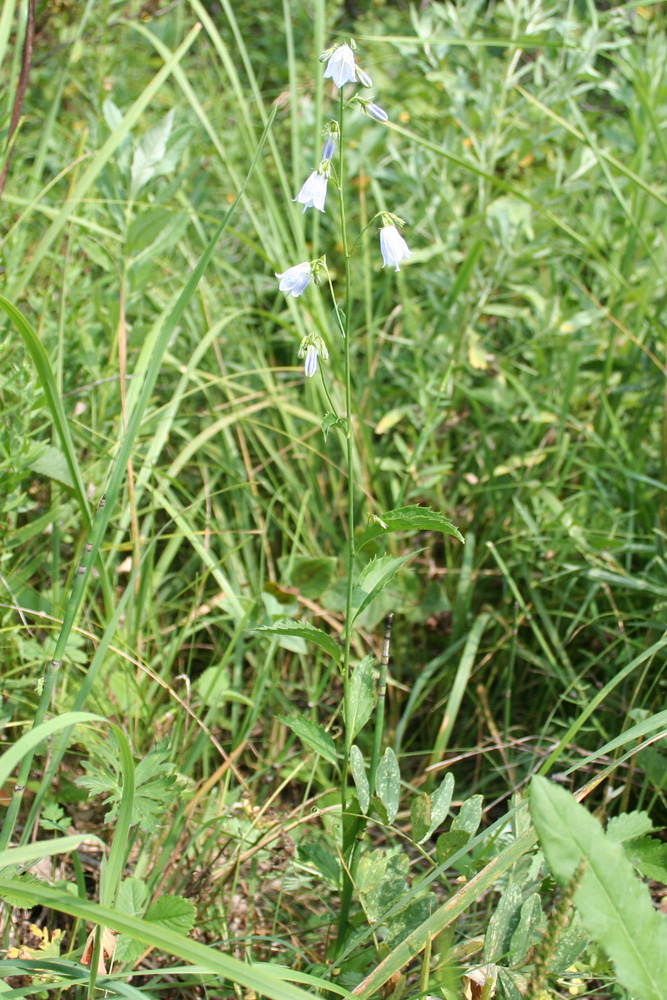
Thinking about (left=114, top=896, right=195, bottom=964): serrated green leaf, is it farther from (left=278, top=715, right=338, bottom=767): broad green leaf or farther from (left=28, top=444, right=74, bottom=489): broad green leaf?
(left=28, top=444, right=74, bottom=489): broad green leaf

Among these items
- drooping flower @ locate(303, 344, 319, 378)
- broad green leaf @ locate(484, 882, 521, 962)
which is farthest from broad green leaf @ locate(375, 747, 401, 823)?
drooping flower @ locate(303, 344, 319, 378)

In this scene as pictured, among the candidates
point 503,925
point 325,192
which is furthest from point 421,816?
point 325,192

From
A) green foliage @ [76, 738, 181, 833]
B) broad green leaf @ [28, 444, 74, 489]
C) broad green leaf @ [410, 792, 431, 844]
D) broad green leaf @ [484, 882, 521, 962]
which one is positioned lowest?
broad green leaf @ [484, 882, 521, 962]

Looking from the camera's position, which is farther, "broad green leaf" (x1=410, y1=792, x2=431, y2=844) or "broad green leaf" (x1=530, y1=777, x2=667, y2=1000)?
"broad green leaf" (x1=410, y1=792, x2=431, y2=844)

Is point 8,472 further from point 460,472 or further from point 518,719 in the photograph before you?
point 518,719

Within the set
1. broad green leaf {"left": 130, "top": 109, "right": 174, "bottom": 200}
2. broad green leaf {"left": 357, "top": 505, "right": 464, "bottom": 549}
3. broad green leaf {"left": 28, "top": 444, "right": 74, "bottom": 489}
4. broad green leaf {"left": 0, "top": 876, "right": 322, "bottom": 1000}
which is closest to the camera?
broad green leaf {"left": 0, "top": 876, "right": 322, "bottom": 1000}

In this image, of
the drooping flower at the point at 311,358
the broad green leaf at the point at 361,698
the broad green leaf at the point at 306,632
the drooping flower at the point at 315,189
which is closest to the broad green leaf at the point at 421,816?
the broad green leaf at the point at 361,698

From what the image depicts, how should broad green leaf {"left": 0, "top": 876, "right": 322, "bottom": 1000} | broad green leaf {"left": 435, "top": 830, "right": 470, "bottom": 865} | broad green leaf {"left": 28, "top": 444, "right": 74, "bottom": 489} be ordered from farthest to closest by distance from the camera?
1. broad green leaf {"left": 28, "top": 444, "right": 74, "bottom": 489}
2. broad green leaf {"left": 435, "top": 830, "right": 470, "bottom": 865}
3. broad green leaf {"left": 0, "top": 876, "right": 322, "bottom": 1000}

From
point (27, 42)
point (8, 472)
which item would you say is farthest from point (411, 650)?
point (27, 42)
